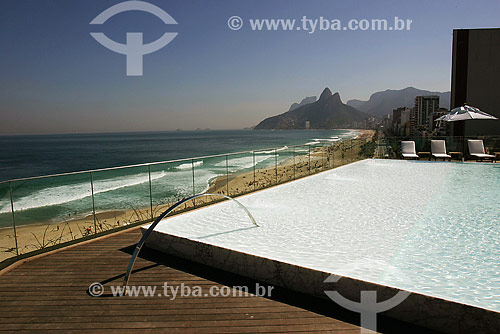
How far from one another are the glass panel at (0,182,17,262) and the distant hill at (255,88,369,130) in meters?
101

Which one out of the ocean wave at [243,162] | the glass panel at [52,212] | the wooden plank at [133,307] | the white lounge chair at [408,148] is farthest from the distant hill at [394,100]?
the wooden plank at [133,307]

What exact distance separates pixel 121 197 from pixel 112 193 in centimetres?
32

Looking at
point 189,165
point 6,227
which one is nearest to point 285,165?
point 189,165

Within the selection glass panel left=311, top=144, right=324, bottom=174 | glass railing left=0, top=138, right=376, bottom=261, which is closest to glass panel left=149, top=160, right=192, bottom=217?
glass railing left=0, top=138, right=376, bottom=261

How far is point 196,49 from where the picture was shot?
2486cm

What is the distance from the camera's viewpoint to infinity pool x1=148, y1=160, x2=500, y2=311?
2898 mm

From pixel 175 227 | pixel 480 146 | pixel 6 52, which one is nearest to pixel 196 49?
Result: pixel 480 146

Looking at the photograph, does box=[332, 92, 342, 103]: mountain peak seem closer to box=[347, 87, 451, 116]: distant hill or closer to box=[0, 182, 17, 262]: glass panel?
box=[347, 87, 451, 116]: distant hill

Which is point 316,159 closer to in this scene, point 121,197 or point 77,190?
point 121,197

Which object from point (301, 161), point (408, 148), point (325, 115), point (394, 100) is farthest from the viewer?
point (325, 115)

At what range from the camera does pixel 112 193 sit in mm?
6094

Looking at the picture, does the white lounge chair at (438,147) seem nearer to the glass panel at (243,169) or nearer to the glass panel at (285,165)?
the glass panel at (285,165)

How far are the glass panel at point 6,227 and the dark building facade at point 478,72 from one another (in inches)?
811

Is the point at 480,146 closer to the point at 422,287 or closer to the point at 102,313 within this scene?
the point at 422,287
